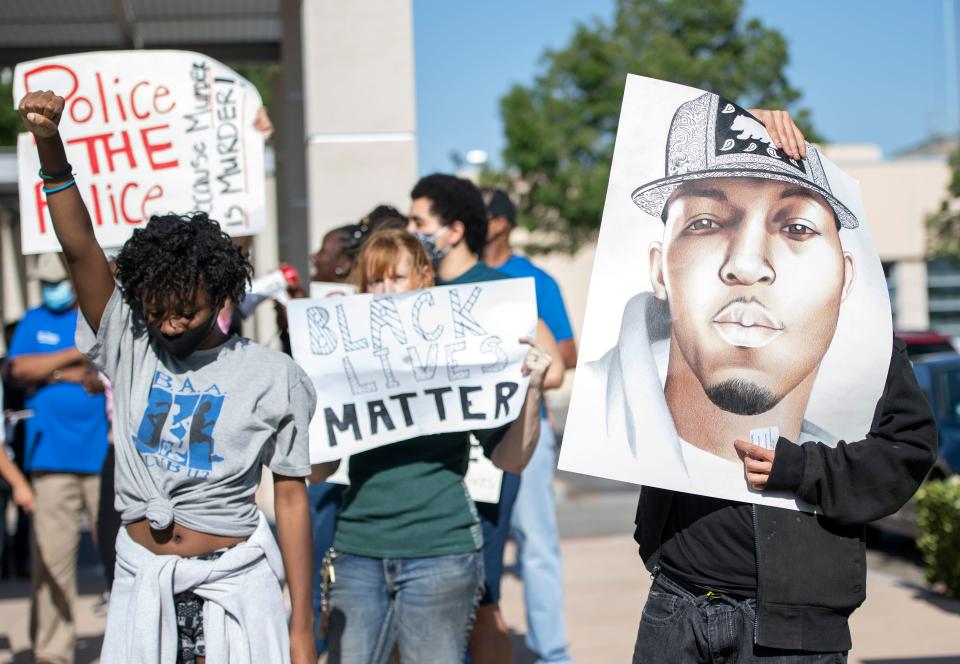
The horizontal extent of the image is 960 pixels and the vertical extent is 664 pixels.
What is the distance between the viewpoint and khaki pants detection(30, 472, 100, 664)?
17.9ft

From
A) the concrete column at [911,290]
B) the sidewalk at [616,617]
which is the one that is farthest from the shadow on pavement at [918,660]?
the concrete column at [911,290]

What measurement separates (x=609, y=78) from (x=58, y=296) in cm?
2198

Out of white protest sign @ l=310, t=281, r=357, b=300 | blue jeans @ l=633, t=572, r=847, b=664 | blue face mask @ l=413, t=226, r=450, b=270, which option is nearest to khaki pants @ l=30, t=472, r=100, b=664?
white protest sign @ l=310, t=281, r=357, b=300

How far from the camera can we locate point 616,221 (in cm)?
289

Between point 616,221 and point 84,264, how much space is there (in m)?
1.32

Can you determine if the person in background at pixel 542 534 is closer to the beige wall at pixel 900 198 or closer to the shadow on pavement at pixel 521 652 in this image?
the shadow on pavement at pixel 521 652

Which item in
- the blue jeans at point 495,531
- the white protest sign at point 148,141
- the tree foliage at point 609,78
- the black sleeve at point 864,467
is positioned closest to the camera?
the black sleeve at point 864,467

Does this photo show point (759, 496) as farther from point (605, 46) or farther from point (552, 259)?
point (552, 259)

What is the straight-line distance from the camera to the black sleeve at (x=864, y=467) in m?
2.75

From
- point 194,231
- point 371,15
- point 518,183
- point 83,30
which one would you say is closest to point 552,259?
point 518,183

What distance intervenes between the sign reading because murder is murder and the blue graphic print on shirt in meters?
0.85

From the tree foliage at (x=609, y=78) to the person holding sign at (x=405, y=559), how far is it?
2270cm

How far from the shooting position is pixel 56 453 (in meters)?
5.61

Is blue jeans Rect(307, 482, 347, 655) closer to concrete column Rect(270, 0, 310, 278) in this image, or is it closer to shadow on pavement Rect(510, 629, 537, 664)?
shadow on pavement Rect(510, 629, 537, 664)
